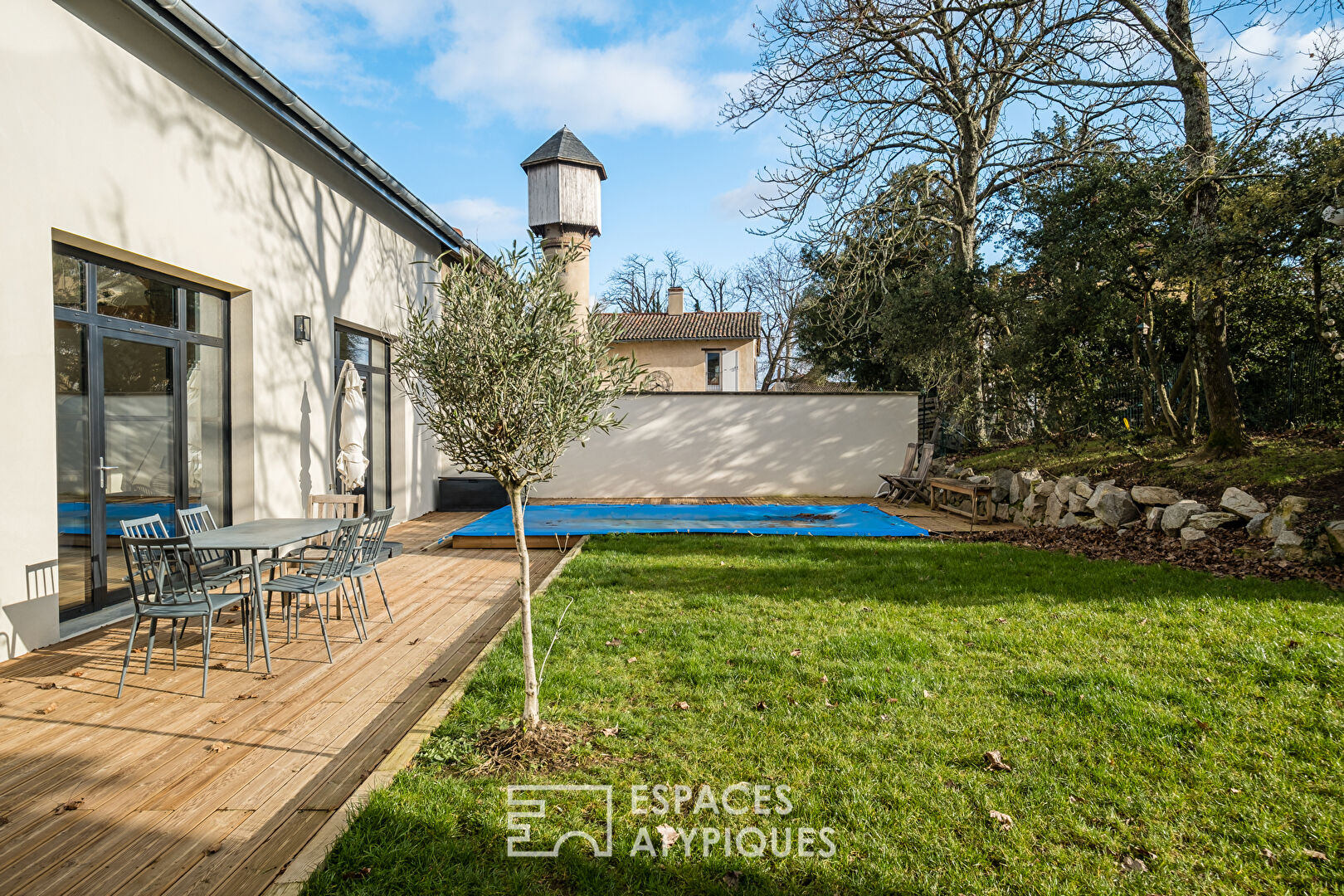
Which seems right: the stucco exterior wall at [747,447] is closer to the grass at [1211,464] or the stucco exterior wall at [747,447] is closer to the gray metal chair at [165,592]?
the grass at [1211,464]

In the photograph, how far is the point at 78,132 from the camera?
4.36 meters

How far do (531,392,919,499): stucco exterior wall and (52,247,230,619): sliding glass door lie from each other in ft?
25.7

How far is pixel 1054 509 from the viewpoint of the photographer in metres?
8.66

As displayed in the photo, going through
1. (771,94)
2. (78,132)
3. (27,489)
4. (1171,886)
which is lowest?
(1171,886)

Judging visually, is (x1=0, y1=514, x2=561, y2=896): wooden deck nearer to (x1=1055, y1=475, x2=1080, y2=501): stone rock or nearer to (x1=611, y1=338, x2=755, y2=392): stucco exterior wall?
(x1=1055, y1=475, x2=1080, y2=501): stone rock

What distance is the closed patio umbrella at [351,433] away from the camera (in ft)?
23.2

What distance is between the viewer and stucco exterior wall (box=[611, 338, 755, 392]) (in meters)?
25.6

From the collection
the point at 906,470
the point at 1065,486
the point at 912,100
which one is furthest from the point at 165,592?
the point at 912,100

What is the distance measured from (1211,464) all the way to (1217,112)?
4061 mm

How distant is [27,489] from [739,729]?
426cm

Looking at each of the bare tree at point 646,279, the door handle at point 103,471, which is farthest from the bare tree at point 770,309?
the door handle at point 103,471

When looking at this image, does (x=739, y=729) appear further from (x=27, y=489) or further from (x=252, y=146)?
(x=252, y=146)

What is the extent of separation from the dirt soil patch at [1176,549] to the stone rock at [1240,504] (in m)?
0.20

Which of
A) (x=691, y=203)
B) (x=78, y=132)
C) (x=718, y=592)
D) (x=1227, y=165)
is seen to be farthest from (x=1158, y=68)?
(x=78, y=132)
